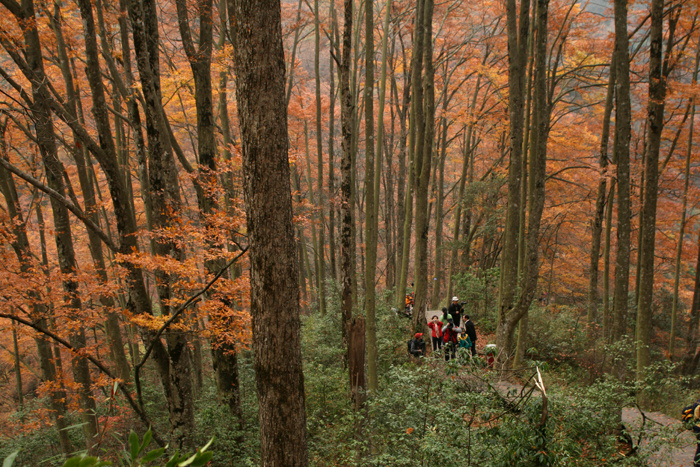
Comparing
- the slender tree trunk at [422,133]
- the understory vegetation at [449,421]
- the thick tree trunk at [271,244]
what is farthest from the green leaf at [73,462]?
the slender tree trunk at [422,133]

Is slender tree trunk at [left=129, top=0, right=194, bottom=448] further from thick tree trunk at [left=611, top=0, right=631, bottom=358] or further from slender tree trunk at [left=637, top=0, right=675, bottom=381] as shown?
slender tree trunk at [left=637, top=0, right=675, bottom=381]

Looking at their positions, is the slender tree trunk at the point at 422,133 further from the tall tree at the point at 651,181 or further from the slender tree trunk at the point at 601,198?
the slender tree trunk at the point at 601,198

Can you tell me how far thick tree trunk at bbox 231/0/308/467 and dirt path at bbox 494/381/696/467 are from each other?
2.23 metres

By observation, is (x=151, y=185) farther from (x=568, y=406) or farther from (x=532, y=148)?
(x=532, y=148)

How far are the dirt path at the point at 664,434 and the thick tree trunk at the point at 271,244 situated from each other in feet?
7.31

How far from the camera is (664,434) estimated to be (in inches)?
164

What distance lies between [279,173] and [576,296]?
2093 cm

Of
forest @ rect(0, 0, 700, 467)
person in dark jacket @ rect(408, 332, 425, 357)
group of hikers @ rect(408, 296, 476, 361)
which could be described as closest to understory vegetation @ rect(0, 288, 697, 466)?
forest @ rect(0, 0, 700, 467)

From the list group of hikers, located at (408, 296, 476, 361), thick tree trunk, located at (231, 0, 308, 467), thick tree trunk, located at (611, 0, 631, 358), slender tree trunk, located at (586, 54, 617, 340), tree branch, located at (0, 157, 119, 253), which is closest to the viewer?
thick tree trunk, located at (231, 0, 308, 467)

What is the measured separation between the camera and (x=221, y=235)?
5.84m

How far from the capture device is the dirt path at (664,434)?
13.6ft

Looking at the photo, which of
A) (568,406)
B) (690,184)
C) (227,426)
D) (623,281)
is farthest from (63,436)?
(690,184)

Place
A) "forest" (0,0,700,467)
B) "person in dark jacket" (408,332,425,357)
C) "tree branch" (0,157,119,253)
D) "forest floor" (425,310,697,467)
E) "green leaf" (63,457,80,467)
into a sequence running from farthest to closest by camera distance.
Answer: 1. "person in dark jacket" (408,332,425,357)
2. "tree branch" (0,157,119,253)
3. "forest floor" (425,310,697,467)
4. "forest" (0,0,700,467)
5. "green leaf" (63,457,80,467)

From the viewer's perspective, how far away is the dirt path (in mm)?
4148
